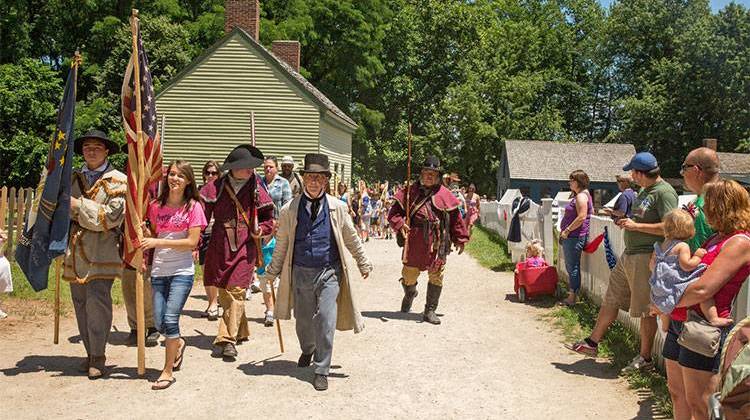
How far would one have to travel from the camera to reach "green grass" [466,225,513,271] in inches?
650

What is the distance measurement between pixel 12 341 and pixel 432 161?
17.1ft

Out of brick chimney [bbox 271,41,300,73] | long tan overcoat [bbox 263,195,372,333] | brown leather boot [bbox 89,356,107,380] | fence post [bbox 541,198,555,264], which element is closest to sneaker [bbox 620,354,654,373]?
long tan overcoat [bbox 263,195,372,333]

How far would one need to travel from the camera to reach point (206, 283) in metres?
7.54

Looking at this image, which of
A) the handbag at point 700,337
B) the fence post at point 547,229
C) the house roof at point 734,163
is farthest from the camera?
the house roof at point 734,163

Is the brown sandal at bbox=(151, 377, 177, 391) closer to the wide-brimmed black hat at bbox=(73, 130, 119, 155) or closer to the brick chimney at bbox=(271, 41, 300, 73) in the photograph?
the wide-brimmed black hat at bbox=(73, 130, 119, 155)

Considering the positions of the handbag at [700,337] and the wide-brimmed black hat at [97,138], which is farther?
the wide-brimmed black hat at [97,138]

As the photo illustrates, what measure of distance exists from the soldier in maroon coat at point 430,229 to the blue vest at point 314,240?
276 cm

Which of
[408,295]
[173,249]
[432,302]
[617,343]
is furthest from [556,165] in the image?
[173,249]

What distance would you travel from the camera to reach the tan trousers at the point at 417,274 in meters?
9.48

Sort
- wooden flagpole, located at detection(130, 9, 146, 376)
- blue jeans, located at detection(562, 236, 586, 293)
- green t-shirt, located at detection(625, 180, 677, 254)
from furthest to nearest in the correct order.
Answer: blue jeans, located at detection(562, 236, 586, 293) < green t-shirt, located at detection(625, 180, 677, 254) < wooden flagpole, located at detection(130, 9, 146, 376)

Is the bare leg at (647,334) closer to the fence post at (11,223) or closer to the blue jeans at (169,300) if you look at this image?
the blue jeans at (169,300)

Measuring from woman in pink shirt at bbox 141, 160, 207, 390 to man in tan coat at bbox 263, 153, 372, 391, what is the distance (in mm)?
814

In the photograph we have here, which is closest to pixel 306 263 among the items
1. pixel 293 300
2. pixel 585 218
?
pixel 293 300

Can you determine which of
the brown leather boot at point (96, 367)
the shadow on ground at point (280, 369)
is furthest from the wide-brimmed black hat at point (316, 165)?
the brown leather boot at point (96, 367)
